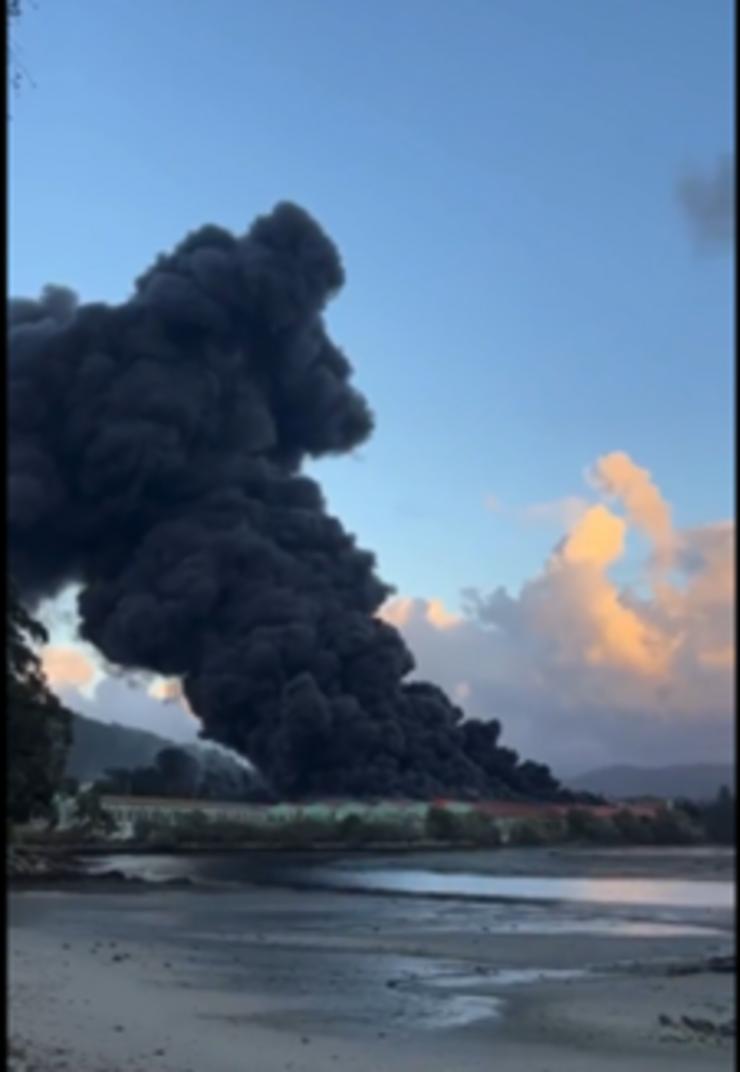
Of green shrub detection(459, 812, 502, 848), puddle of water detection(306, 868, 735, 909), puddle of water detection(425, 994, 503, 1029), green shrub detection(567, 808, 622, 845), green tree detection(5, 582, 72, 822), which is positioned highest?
green tree detection(5, 582, 72, 822)

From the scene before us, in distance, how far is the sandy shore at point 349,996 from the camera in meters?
11.6

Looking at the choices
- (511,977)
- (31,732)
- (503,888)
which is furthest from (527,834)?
(511,977)

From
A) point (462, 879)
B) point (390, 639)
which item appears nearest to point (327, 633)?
point (390, 639)

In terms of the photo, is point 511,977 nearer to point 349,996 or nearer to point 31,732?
point 349,996

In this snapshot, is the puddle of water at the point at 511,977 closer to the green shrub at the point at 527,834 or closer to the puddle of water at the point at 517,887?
the puddle of water at the point at 517,887

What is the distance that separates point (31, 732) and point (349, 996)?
11.9 metres

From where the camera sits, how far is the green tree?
72.9 feet

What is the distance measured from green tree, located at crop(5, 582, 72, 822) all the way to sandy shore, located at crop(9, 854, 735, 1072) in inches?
86.9

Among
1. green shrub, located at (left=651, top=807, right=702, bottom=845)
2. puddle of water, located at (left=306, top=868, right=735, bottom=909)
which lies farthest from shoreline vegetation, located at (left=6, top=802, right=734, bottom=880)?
green shrub, located at (left=651, top=807, right=702, bottom=845)

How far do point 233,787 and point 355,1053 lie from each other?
85744mm

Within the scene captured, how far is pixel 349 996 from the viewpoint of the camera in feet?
52.7

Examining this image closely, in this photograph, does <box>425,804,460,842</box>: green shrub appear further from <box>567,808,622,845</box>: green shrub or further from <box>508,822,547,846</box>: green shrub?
<box>567,808,622,845</box>: green shrub

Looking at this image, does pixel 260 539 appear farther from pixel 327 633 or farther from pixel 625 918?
pixel 625 918

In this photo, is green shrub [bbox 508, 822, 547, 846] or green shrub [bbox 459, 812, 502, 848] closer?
green shrub [bbox 508, 822, 547, 846]
